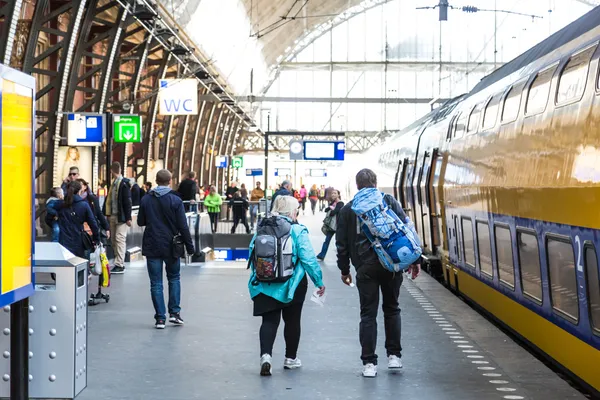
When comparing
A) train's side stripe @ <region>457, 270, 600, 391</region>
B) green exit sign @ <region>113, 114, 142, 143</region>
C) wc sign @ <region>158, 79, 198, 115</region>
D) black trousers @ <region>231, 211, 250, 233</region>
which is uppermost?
wc sign @ <region>158, 79, 198, 115</region>

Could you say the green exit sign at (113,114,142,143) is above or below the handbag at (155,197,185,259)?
above

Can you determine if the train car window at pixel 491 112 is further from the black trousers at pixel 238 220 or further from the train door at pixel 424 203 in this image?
the black trousers at pixel 238 220

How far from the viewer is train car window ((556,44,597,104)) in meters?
8.42

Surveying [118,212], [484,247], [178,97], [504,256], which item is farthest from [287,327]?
[178,97]

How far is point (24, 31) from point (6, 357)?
20232 mm

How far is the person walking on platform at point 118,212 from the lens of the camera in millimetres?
18578

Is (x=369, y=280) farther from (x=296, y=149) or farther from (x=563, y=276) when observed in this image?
(x=296, y=149)

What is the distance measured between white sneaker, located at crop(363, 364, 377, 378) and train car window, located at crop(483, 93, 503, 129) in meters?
4.33

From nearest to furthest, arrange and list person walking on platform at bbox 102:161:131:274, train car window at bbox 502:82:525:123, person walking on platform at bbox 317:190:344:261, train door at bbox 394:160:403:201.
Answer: train car window at bbox 502:82:525:123, person walking on platform at bbox 102:161:131:274, person walking on platform at bbox 317:190:344:261, train door at bbox 394:160:403:201

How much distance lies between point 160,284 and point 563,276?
4934mm

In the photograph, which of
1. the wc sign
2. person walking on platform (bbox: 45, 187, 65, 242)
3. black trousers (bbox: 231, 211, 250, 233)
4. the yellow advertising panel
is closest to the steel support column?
the wc sign

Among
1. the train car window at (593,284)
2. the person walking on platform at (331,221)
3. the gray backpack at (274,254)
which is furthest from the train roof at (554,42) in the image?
the person walking on platform at (331,221)

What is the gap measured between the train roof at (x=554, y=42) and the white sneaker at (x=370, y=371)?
3.32 metres

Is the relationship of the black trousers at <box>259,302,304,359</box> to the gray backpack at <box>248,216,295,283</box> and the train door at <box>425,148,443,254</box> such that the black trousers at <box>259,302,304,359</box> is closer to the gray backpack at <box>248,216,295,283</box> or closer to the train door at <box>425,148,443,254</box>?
the gray backpack at <box>248,216,295,283</box>
